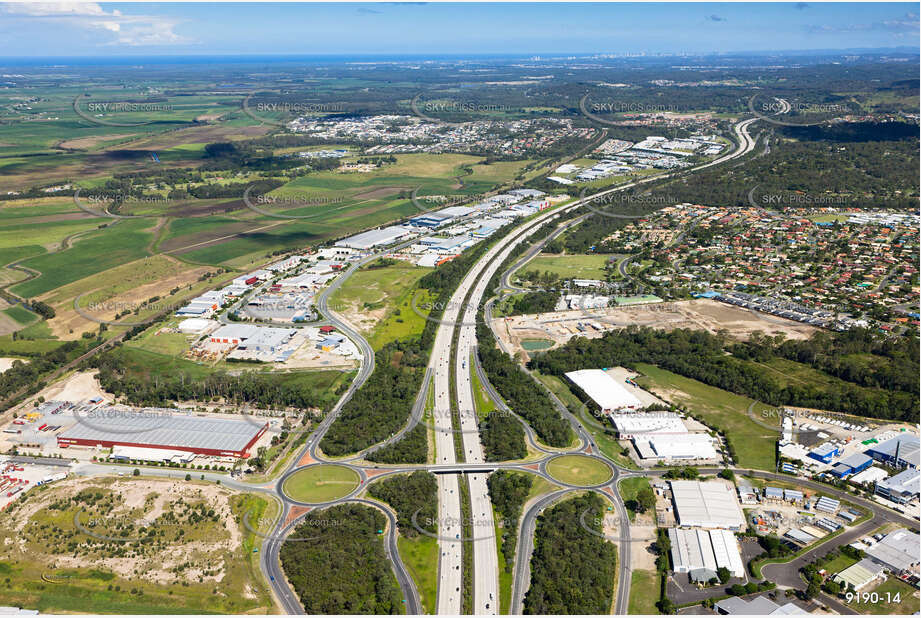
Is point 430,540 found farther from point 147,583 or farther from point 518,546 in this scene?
point 147,583

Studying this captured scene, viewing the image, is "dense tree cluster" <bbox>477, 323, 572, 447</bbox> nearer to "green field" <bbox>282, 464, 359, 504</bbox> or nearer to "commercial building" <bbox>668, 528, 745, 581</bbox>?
"commercial building" <bbox>668, 528, 745, 581</bbox>

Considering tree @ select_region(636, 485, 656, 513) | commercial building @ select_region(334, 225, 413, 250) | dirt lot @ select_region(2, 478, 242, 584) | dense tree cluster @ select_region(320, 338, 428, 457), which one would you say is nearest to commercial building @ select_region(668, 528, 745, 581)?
tree @ select_region(636, 485, 656, 513)

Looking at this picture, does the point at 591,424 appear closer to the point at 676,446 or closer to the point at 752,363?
the point at 676,446

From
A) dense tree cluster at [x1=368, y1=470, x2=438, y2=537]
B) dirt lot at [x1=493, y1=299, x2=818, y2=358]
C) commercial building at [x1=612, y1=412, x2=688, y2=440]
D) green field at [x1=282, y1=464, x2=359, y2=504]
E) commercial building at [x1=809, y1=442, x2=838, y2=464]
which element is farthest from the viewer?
dirt lot at [x1=493, y1=299, x2=818, y2=358]
